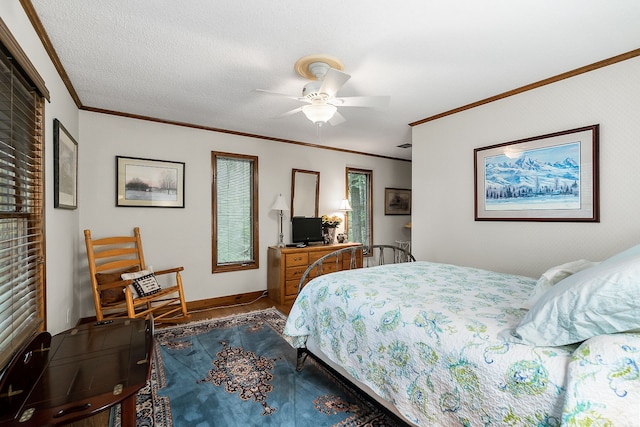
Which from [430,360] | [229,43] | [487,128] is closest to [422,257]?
[487,128]

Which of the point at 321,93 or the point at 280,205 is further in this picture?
the point at 280,205

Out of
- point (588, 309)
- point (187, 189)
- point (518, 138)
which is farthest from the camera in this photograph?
point (187, 189)

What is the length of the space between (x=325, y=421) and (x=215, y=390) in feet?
2.68

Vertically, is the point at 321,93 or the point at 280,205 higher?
the point at 321,93

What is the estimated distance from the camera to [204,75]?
2.48m

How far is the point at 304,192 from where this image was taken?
478 cm

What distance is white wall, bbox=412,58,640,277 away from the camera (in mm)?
2213

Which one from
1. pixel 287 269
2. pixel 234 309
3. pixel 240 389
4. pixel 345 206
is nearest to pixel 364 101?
pixel 240 389

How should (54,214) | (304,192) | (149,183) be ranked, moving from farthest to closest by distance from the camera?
(304,192)
(149,183)
(54,214)

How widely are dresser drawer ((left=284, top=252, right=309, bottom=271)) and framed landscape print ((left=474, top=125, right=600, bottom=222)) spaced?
224 centimetres

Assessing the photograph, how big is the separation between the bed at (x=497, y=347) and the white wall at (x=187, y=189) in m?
2.47

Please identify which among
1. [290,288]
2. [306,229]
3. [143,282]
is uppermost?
[306,229]

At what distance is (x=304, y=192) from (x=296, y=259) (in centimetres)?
114

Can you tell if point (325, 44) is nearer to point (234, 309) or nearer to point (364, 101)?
point (364, 101)
